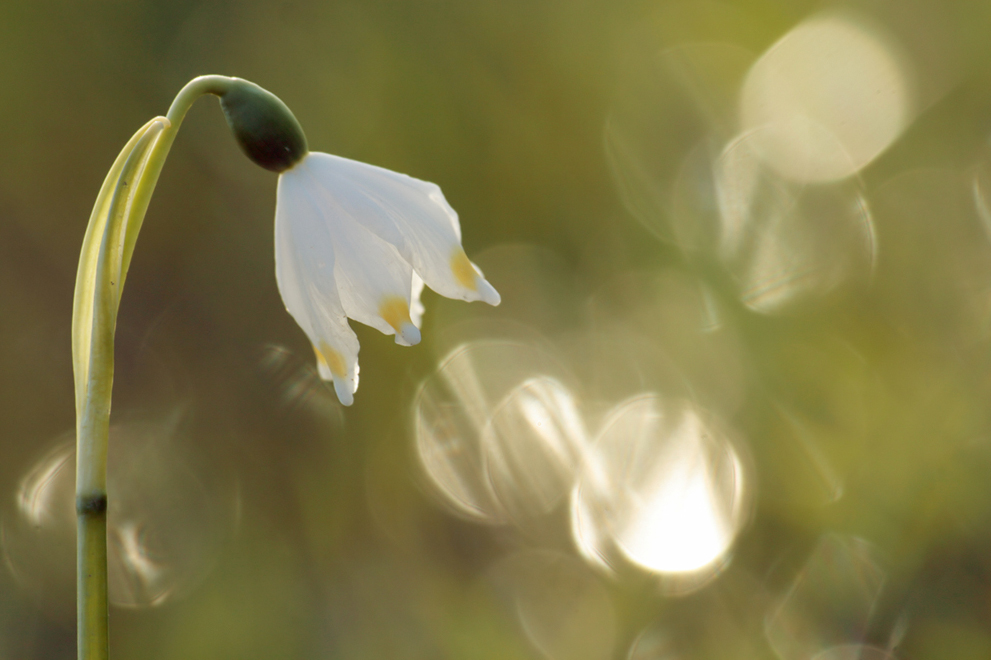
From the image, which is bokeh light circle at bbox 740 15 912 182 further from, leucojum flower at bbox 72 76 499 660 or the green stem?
the green stem

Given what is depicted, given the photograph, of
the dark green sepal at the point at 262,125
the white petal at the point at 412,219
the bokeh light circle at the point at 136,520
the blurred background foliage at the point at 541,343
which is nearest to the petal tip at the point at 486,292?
the white petal at the point at 412,219

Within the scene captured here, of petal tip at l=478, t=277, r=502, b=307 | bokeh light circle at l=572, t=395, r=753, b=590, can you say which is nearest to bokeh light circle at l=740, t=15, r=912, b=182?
bokeh light circle at l=572, t=395, r=753, b=590

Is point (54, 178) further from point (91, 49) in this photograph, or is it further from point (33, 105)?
point (91, 49)

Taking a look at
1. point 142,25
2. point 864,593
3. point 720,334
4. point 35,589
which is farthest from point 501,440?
point 142,25

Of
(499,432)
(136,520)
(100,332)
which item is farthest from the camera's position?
(499,432)

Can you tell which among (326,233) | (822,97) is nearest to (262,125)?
(326,233)

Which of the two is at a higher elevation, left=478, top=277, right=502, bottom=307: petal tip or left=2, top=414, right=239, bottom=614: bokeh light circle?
left=478, top=277, right=502, bottom=307: petal tip

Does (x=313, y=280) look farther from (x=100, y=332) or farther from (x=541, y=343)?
(x=541, y=343)
